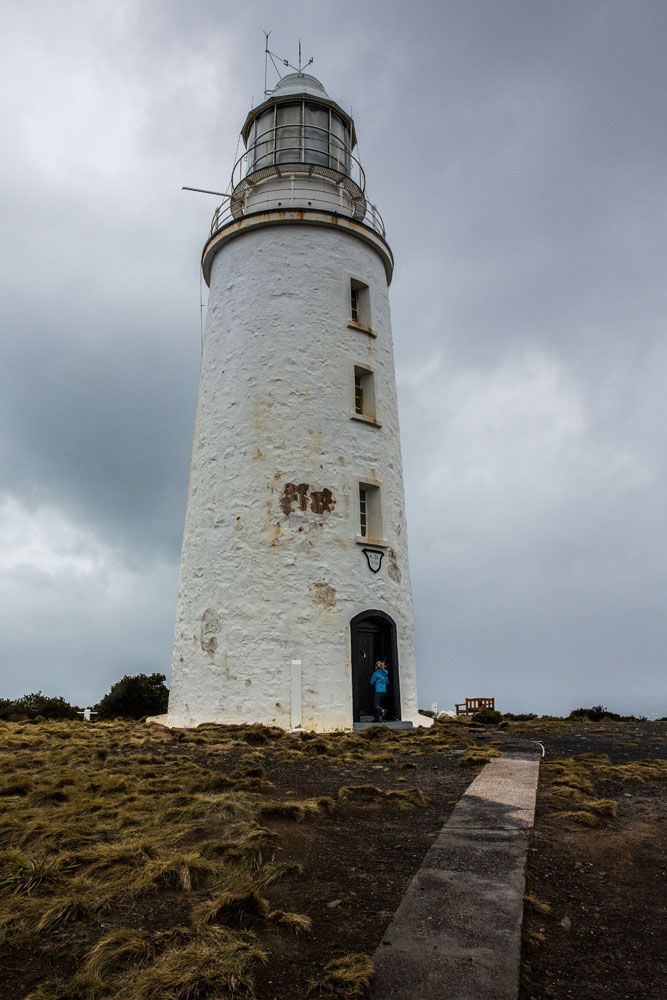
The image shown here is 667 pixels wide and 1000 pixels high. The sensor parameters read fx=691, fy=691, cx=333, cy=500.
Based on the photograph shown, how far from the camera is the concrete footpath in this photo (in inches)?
149

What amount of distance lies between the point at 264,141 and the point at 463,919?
22.1 metres

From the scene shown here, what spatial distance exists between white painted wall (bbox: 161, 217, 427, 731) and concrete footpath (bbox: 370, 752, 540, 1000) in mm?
9276

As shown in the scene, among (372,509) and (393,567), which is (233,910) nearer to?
(393,567)

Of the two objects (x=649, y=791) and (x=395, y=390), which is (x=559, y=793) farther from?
(x=395, y=390)

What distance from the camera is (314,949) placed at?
4.27 m

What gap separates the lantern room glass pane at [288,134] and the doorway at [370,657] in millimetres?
13863

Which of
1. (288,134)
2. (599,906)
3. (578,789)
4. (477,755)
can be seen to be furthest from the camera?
(288,134)

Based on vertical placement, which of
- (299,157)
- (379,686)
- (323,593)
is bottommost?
(379,686)

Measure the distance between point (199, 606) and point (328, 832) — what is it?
10.9m

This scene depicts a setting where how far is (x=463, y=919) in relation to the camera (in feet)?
14.8

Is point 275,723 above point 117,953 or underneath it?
above

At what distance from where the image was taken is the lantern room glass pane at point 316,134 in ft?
69.2

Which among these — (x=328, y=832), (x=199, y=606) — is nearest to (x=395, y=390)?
(x=199, y=606)

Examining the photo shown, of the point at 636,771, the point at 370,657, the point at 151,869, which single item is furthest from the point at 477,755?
the point at 151,869
